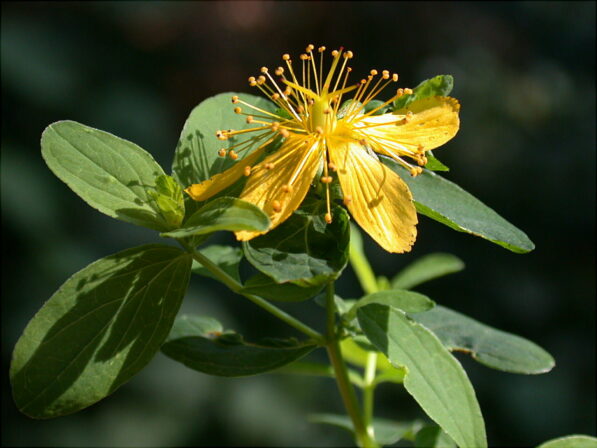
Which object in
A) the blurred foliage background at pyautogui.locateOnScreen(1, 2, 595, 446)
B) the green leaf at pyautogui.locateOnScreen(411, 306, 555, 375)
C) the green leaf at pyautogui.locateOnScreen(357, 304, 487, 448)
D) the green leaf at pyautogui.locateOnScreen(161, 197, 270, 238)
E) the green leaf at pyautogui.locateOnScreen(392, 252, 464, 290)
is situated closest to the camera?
the green leaf at pyautogui.locateOnScreen(161, 197, 270, 238)

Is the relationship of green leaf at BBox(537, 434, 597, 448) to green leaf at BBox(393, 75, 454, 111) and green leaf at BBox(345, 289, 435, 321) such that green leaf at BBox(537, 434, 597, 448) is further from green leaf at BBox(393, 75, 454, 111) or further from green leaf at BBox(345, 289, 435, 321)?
green leaf at BBox(393, 75, 454, 111)

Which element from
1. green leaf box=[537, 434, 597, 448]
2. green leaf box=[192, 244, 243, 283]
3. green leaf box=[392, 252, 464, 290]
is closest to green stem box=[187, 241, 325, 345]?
green leaf box=[192, 244, 243, 283]

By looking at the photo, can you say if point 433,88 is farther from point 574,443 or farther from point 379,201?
point 574,443

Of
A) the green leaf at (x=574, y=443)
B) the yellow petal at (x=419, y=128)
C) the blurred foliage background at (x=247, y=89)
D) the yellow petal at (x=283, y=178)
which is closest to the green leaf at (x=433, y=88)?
the yellow petal at (x=419, y=128)

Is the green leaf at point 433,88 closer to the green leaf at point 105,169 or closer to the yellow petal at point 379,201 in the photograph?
the yellow petal at point 379,201

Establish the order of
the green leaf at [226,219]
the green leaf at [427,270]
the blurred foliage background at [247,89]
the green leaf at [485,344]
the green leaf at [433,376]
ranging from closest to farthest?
the green leaf at [226,219]
the green leaf at [433,376]
the green leaf at [485,344]
the green leaf at [427,270]
the blurred foliage background at [247,89]

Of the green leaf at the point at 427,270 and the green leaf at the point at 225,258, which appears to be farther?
the green leaf at the point at 427,270

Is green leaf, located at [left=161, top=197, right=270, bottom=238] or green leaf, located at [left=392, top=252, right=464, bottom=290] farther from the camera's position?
green leaf, located at [left=392, top=252, right=464, bottom=290]

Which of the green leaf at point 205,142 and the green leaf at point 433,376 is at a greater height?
the green leaf at point 205,142
